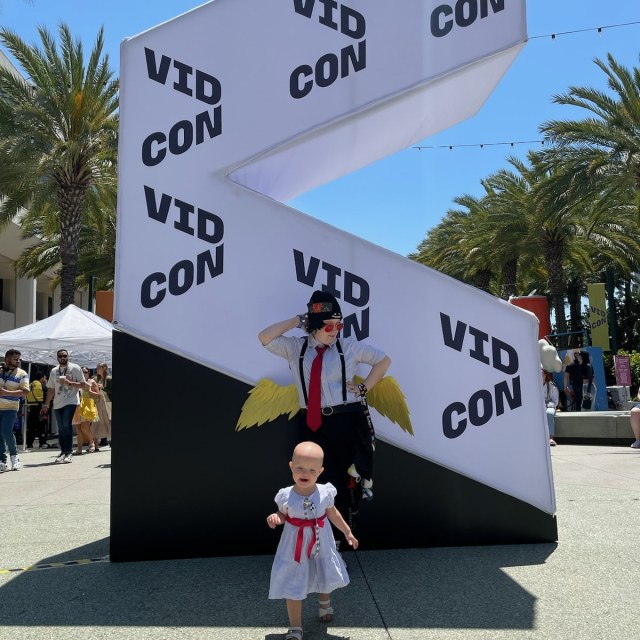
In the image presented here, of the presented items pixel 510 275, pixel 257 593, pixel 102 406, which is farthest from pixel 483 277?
pixel 257 593

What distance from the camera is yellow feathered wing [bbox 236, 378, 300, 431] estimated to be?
4.67 metres

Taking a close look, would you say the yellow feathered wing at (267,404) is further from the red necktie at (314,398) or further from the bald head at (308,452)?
the bald head at (308,452)

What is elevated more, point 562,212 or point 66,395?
point 562,212

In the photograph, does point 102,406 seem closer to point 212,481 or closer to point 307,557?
point 212,481

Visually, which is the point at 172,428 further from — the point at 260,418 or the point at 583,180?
the point at 583,180

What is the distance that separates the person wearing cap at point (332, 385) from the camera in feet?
13.4

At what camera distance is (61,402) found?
1127 cm

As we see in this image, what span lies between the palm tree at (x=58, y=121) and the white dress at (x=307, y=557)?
1687cm

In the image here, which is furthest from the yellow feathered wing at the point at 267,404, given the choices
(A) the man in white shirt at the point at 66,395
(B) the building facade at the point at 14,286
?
(B) the building facade at the point at 14,286

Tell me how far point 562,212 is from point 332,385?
61.6ft

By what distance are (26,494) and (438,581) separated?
5351 millimetres

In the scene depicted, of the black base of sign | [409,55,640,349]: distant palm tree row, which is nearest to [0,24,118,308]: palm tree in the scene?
[409,55,640,349]: distant palm tree row

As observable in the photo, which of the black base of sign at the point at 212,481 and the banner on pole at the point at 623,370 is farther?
the banner on pole at the point at 623,370

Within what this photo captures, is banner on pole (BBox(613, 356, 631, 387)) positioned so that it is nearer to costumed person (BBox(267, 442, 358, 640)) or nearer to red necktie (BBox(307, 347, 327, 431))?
red necktie (BBox(307, 347, 327, 431))
